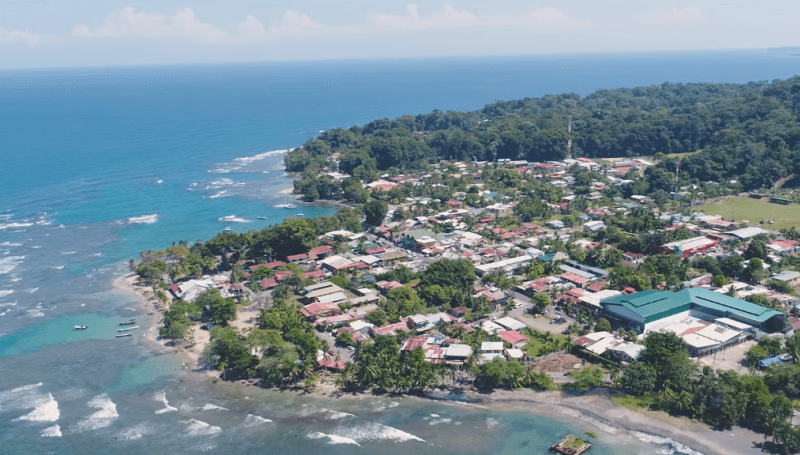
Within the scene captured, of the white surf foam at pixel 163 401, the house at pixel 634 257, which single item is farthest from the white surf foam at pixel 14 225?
the house at pixel 634 257

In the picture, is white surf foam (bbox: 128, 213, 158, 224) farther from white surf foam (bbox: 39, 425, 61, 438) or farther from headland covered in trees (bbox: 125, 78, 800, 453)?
white surf foam (bbox: 39, 425, 61, 438)

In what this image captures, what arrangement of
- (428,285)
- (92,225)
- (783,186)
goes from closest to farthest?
(428,285)
(92,225)
(783,186)

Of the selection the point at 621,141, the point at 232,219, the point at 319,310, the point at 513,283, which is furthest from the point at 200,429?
the point at 621,141

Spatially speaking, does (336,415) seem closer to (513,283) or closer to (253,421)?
(253,421)

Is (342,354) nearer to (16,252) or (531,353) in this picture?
(531,353)

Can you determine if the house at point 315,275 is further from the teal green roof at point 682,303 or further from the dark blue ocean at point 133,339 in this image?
the teal green roof at point 682,303

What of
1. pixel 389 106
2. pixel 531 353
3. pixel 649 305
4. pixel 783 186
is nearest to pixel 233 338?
pixel 531 353
